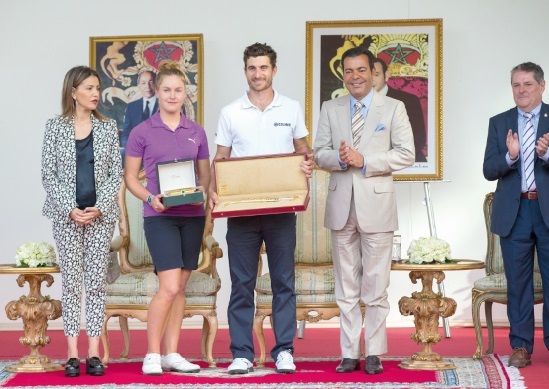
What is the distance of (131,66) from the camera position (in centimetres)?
799

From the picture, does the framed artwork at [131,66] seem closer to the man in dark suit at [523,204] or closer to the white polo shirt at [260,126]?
the white polo shirt at [260,126]

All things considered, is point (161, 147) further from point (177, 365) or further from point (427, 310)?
point (427, 310)

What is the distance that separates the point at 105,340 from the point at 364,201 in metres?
1.82

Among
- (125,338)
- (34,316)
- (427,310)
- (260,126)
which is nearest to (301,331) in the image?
(125,338)

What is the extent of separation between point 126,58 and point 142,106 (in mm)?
419

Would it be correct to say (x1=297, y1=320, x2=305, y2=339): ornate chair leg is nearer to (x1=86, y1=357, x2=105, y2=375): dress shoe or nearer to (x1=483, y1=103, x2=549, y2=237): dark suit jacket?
(x1=483, y1=103, x2=549, y2=237): dark suit jacket

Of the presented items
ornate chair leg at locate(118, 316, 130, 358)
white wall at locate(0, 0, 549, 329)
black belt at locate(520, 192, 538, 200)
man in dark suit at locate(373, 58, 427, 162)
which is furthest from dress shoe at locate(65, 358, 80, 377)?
man in dark suit at locate(373, 58, 427, 162)

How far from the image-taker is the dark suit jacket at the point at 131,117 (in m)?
7.93

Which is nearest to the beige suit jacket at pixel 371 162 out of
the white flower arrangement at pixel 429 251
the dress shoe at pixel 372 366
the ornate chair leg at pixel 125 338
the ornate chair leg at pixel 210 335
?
the white flower arrangement at pixel 429 251

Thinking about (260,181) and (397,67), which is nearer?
(260,181)

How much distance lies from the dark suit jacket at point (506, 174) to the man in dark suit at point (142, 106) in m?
3.18

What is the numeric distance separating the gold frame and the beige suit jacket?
2889mm

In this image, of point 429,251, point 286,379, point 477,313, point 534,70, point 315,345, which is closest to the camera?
point 286,379

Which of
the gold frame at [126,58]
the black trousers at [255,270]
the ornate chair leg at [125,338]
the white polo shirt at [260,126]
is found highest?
the gold frame at [126,58]
